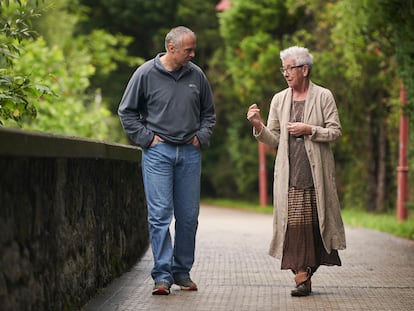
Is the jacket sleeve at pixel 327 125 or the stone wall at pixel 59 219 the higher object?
the jacket sleeve at pixel 327 125

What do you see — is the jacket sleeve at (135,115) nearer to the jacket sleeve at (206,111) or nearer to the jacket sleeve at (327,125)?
the jacket sleeve at (206,111)

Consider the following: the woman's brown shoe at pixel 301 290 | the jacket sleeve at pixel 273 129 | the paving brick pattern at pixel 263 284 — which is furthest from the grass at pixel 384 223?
the woman's brown shoe at pixel 301 290

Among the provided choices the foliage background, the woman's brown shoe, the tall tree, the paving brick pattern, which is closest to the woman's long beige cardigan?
the woman's brown shoe

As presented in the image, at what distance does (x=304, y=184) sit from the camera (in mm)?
8750

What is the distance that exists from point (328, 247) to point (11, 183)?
11.7 ft

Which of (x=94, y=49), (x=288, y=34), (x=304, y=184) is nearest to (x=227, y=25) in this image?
(x=288, y=34)

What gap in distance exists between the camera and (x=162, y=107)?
8.66 m

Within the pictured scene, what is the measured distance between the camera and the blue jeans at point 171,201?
860 centimetres

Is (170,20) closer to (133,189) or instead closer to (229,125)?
(229,125)

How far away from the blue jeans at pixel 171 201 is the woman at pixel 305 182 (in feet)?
2.00

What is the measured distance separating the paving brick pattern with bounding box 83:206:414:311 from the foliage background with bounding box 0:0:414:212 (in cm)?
202

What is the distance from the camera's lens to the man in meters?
8.59

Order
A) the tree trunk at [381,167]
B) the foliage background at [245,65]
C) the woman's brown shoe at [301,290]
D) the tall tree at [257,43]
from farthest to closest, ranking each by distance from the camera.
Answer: the tall tree at [257,43], the tree trunk at [381,167], the foliage background at [245,65], the woman's brown shoe at [301,290]

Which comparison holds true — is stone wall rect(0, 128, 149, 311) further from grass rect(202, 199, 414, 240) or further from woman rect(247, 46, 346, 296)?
grass rect(202, 199, 414, 240)
